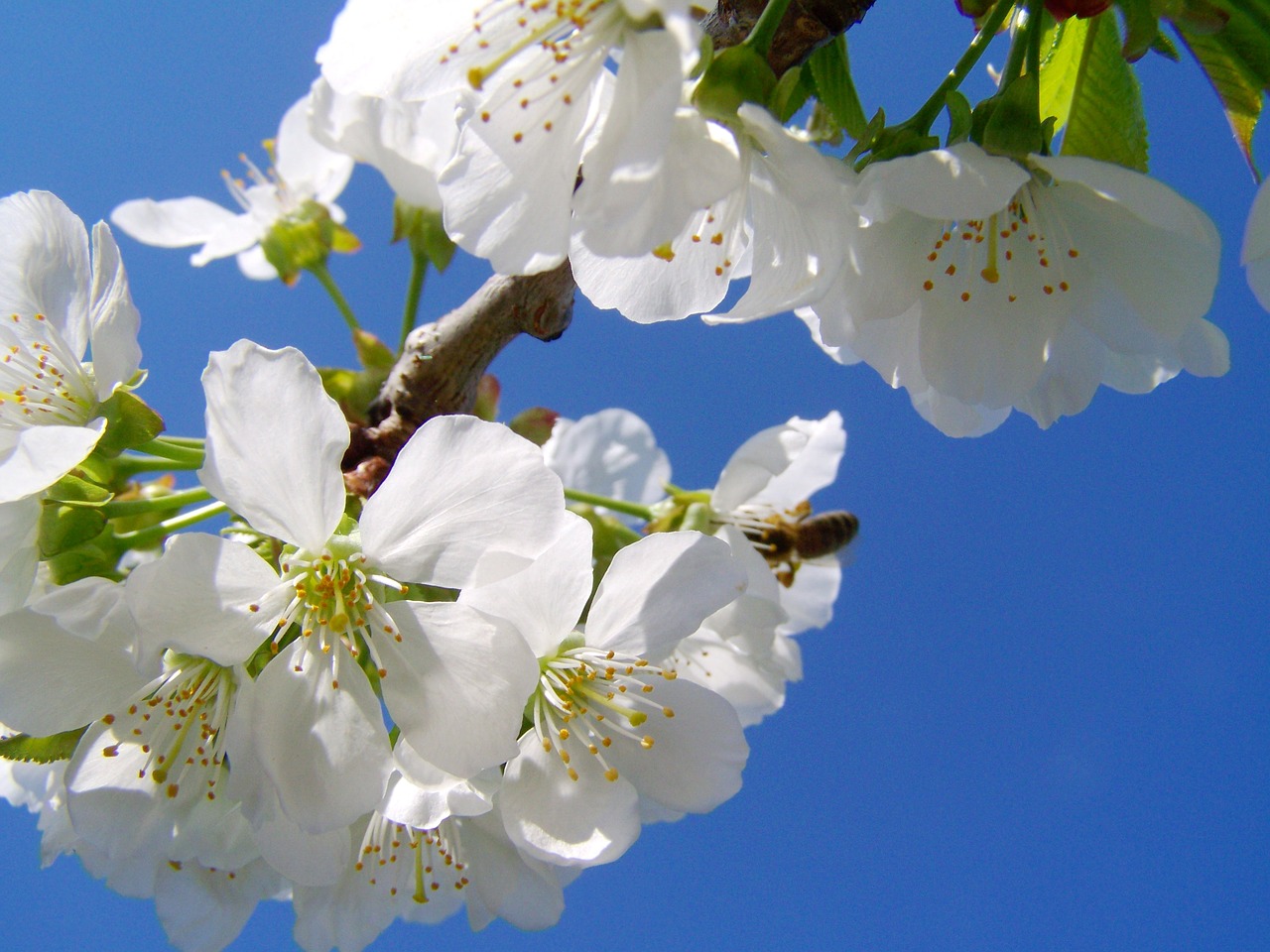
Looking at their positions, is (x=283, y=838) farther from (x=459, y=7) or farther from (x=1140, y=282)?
(x=1140, y=282)

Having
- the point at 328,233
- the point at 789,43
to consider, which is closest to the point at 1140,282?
the point at 789,43

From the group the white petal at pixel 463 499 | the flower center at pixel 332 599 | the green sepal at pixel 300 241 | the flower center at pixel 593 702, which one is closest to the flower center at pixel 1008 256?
the white petal at pixel 463 499

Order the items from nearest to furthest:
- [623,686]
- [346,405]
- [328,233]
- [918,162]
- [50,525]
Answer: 1. [918,162]
2. [50,525]
3. [623,686]
4. [346,405]
5. [328,233]

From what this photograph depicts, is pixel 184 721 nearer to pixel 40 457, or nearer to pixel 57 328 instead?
pixel 40 457

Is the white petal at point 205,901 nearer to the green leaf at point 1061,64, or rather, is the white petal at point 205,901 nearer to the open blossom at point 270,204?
the open blossom at point 270,204

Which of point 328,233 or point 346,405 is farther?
point 328,233

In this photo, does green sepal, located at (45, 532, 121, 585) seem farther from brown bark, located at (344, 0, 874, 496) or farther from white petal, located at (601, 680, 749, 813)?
white petal, located at (601, 680, 749, 813)

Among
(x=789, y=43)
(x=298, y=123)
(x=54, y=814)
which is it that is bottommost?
(x=54, y=814)

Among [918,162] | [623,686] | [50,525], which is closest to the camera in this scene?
[918,162]
